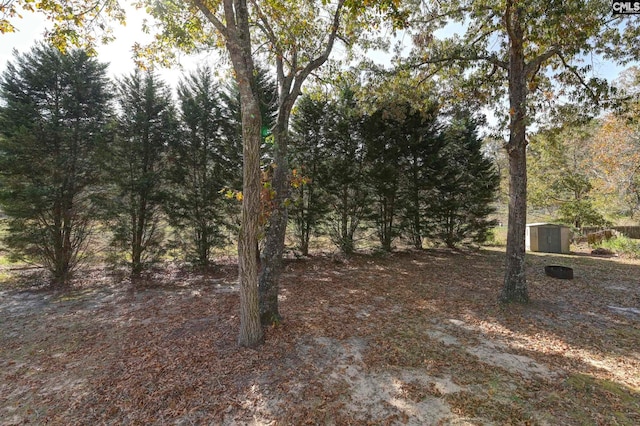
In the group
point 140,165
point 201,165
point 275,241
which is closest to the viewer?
point 275,241

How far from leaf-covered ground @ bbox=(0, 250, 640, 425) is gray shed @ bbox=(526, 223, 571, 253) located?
5393mm

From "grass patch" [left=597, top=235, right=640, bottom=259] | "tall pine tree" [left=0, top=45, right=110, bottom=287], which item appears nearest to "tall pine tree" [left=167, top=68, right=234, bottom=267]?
"tall pine tree" [left=0, top=45, right=110, bottom=287]

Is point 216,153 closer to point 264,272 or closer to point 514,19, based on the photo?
point 264,272

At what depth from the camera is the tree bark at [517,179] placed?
5293 millimetres

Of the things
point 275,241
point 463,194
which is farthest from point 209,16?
point 463,194

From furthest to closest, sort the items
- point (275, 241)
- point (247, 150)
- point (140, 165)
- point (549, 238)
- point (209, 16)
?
point (549, 238)
point (140, 165)
point (275, 241)
point (247, 150)
point (209, 16)

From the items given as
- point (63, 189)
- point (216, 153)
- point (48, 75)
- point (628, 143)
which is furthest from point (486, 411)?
point (628, 143)

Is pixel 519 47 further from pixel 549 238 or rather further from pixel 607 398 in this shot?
pixel 549 238

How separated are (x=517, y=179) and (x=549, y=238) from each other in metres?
8.20

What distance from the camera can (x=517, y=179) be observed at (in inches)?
211

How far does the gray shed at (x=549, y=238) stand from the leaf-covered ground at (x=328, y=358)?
5393 mm

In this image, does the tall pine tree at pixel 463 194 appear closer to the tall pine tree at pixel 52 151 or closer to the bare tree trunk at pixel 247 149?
the bare tree trunk at pixel 247 149

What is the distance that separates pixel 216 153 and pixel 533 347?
7949 millimetres

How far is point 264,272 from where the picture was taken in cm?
426
